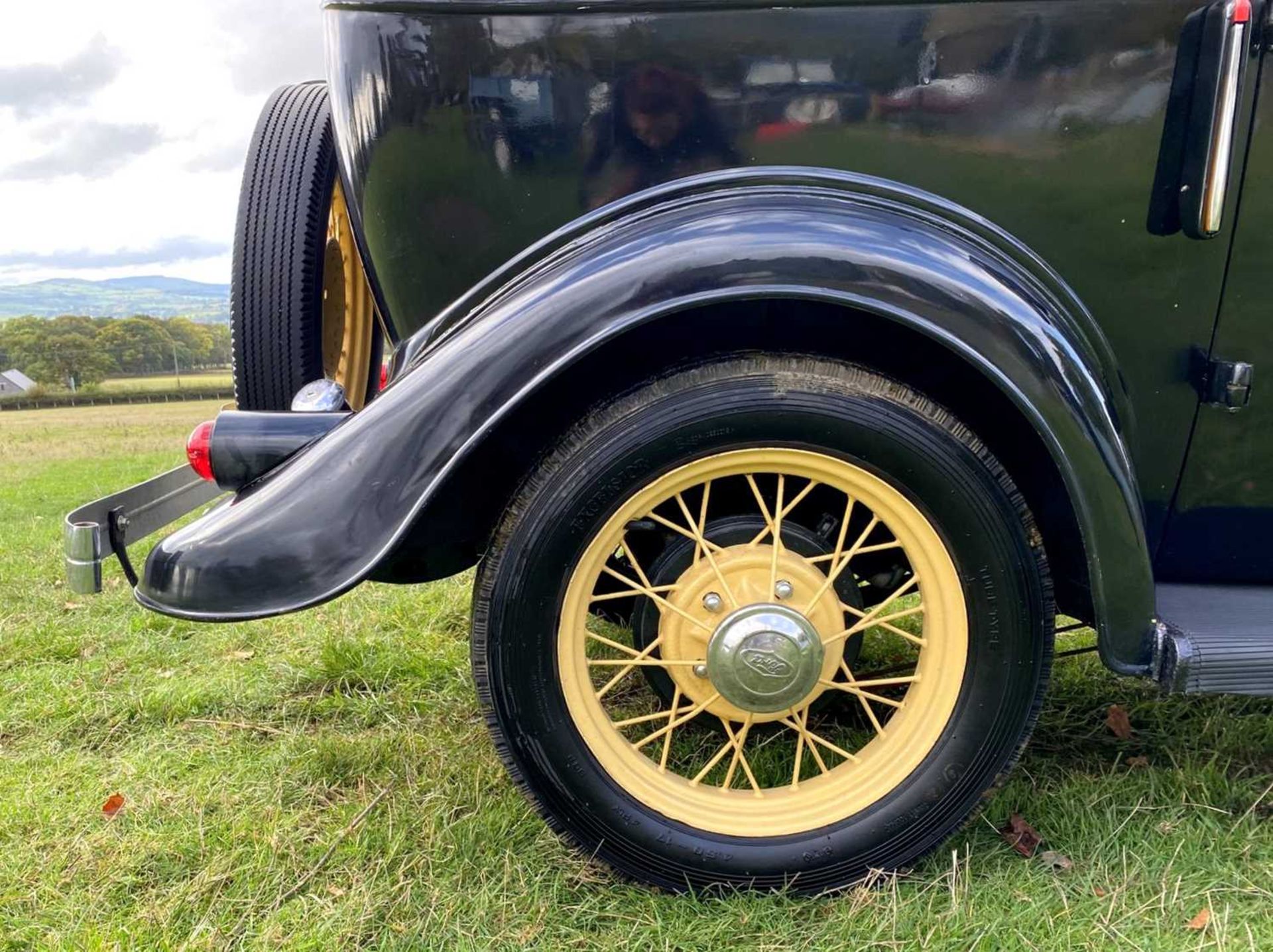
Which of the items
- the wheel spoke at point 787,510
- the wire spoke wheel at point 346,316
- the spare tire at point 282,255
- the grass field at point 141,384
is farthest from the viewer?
the grass field at point 141,384

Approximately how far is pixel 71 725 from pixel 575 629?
157 cm

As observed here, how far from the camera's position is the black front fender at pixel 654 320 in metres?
1.43

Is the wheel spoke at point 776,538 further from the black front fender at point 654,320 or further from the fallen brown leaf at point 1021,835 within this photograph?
the fallen brown leaf at point 1021,835

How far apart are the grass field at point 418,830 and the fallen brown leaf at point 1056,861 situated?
20 millimetres

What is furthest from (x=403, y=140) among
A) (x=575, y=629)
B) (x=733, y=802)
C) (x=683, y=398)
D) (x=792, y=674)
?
(x=733, y=802)

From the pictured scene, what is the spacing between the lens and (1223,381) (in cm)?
167

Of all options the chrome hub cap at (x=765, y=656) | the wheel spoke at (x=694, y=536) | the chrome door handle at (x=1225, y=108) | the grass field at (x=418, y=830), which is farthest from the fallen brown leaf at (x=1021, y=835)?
the chrome door handle at (x=1225, y=108)

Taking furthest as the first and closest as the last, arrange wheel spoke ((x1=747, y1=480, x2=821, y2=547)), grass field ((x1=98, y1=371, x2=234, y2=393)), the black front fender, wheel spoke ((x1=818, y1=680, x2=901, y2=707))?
grass field ((x1=98, y1=371, x2=234, y2=393)), wheel spoke ((x1=818, y1=680, x2=901, y2=707)), wheel spoke ((x1=747, y1=480, x2=821, y2=547)), the black front fender

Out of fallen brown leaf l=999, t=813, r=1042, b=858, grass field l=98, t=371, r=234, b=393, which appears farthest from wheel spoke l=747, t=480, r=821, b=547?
grass field l=98, t=371, r=234, b=393

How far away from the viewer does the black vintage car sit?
57.7 inches

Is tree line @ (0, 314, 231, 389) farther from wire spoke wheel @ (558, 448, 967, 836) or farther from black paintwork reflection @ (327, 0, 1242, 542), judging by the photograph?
wire spoke wheel @ (558, 448, 967, 836)

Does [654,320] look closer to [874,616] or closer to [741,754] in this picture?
[874,616]

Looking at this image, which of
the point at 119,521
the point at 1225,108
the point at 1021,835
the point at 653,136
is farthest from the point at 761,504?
the point at 119,521

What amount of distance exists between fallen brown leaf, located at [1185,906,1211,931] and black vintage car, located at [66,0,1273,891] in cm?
39
